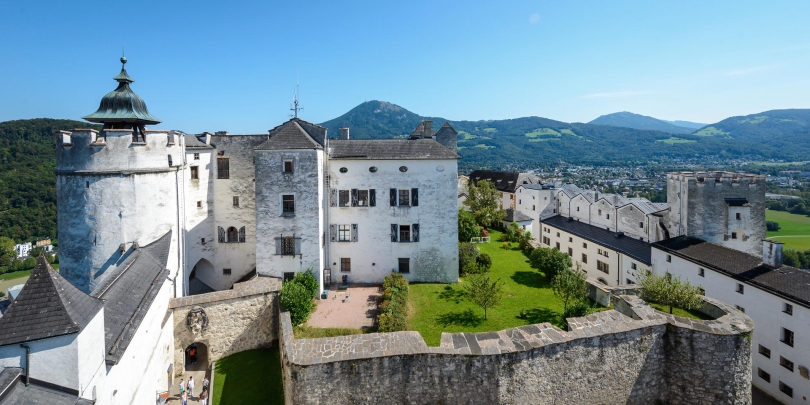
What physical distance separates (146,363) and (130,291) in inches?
112

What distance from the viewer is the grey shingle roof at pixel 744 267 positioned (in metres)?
19.5

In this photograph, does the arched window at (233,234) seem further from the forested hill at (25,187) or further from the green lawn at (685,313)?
the forested hill at (25,187)

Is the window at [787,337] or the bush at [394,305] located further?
the window at [787,337]

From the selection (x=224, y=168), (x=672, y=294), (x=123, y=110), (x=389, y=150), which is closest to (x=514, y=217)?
(x=389, y=150)

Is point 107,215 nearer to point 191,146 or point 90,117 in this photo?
point 90,117

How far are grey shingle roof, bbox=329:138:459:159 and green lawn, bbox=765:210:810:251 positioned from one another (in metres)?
66.6

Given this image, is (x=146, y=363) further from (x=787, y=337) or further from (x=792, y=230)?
(x=792, y=230)

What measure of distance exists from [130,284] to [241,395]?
706 centimetres

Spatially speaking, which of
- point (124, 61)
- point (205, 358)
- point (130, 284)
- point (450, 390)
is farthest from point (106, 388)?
point (124, 61)

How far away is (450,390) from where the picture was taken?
13.2 m

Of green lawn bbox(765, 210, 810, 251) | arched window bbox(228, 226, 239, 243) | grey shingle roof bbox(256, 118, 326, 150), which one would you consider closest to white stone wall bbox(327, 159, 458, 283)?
grey shingle roof bbox(256, 118, 326, 150)

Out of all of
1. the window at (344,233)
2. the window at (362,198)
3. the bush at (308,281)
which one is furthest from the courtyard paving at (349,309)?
the window at (362,198)

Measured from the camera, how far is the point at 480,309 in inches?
832

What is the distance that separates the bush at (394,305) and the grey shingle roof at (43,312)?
12.0m
